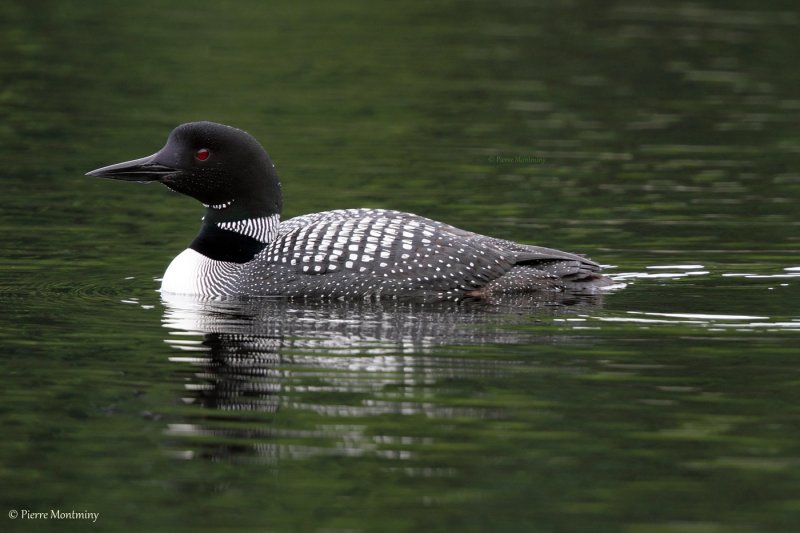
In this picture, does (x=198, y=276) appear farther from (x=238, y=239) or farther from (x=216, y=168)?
(x=216, y=168)

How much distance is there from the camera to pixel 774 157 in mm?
13672

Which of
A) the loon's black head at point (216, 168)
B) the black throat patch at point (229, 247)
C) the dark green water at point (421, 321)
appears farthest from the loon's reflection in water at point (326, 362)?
the loon's black head at point (216, 168)

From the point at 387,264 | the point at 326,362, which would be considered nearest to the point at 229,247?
the point at 387,264

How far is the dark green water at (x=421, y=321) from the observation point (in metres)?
5.62

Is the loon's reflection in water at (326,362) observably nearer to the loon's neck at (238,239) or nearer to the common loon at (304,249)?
the common loon at (304,249)

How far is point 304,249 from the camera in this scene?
29.2 feet

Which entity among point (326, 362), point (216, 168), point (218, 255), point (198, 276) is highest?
point (216, 168)

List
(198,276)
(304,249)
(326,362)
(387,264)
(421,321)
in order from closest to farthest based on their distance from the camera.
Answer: (326,362) < (421,321) < (387,264) < (304,249) < (198,276)

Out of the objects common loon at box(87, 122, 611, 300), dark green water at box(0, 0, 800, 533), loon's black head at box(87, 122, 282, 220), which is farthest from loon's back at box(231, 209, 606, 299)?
loon's black head at box(87, 122, 282, 220)

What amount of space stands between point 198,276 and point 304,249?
641mm

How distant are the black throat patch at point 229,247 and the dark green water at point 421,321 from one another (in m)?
0.44

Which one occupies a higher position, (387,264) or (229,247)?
(229,247)

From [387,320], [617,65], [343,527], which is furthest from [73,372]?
[617,65]

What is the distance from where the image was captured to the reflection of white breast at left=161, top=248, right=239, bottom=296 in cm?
901
